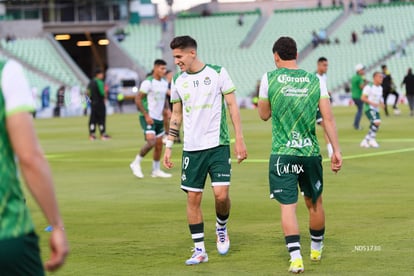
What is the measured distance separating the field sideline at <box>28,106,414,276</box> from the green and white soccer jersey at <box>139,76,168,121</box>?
125cm

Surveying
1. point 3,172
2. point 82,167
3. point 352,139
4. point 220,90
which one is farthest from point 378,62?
point 3,172

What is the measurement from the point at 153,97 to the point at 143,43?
208 ft

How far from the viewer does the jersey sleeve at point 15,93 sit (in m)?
4.61

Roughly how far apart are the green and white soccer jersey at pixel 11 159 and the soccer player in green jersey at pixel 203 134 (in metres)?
5.54

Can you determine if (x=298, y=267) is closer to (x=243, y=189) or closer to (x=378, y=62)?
(x=243, y=189)

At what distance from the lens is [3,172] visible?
4727mm

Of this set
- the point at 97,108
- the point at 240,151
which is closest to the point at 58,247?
the point at 240,151

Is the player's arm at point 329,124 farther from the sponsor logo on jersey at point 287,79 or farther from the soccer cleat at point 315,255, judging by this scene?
the soccer cleat at point 315,255

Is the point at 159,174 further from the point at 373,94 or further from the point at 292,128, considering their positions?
the point at 292,128

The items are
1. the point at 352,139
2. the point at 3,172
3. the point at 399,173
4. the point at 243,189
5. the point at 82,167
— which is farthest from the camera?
the point at 352,139

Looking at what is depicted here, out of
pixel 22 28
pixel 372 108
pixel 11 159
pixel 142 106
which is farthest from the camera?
pixel 22 28

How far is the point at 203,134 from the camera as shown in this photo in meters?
10.4

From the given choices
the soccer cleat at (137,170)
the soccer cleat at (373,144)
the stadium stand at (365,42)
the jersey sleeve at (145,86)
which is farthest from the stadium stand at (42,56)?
the jersey sleeve at (145,86)

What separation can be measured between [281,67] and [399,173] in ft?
33.0
